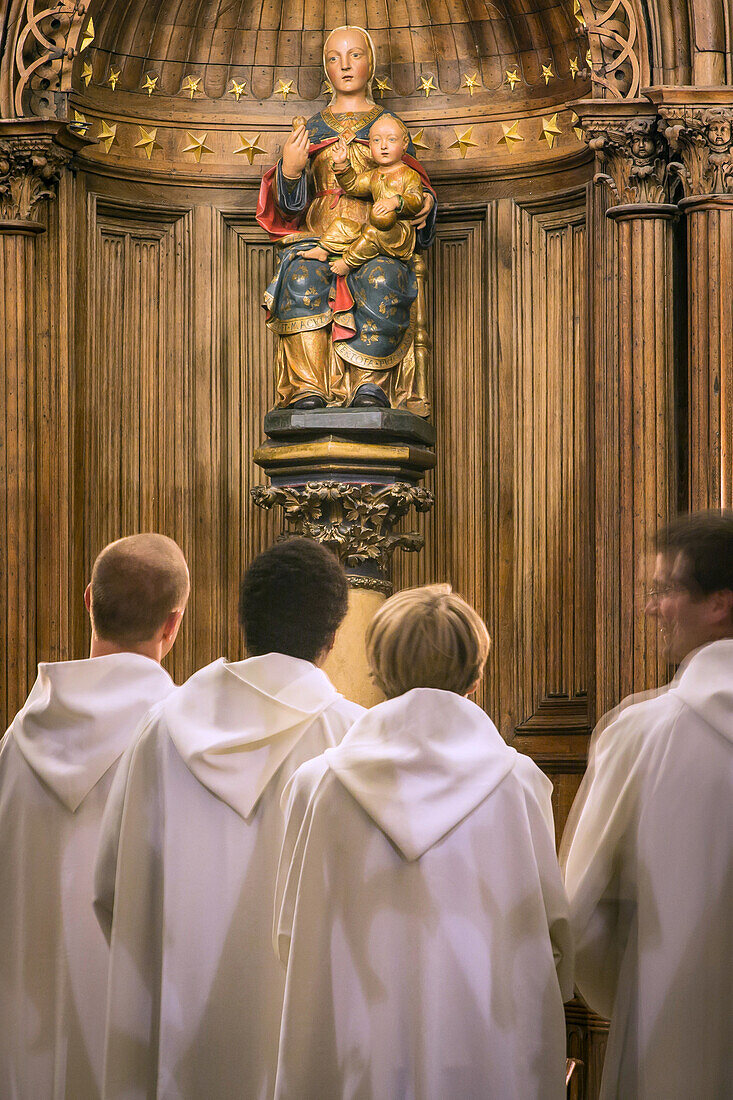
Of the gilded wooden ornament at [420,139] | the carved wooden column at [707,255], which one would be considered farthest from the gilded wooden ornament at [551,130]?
the carved wooden column at [707,255]

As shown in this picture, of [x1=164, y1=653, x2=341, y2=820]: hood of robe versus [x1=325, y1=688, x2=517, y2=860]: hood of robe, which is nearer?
[x1=325, y1=688, x2=517, y2=860]: hood of robe

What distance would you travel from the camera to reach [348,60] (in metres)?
6.06

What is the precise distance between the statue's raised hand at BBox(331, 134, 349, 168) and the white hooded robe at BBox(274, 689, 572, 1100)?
396cm

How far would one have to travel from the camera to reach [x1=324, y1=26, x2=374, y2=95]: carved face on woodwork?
238 inches

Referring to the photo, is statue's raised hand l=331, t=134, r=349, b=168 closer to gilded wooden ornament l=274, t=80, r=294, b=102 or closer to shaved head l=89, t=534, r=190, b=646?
gilded wooden ornament l=274, t=80, r=294, b=102

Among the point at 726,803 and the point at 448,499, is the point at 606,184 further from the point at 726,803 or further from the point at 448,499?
the point at 726,803

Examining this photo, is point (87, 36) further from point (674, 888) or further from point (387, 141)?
point (674, 888)

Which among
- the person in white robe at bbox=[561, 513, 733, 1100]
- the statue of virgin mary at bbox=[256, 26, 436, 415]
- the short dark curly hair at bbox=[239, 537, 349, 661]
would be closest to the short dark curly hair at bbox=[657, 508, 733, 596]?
the person in white robe at bbox=[561, 513, 733, 1100]

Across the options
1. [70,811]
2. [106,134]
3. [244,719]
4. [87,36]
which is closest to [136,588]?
[244,719]

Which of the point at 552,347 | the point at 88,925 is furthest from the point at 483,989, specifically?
the point at 552,347

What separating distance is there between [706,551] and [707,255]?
3.15 m

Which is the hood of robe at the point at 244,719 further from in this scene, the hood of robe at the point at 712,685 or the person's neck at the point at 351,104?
the person's neck at the point at 351,104

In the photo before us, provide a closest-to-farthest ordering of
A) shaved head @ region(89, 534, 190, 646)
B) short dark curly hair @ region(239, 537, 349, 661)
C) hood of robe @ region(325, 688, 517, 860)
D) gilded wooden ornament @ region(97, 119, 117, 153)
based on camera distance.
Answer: hood of robe @ region(325, 688, 517, 860) → short dark curly hair @ region(239, 537, 349, 661) → shaved head @ region(89, 534, 190, 646) → gilded wooden ornament @ region(97, 119, 117, 153)

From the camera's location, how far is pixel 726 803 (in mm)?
2521
